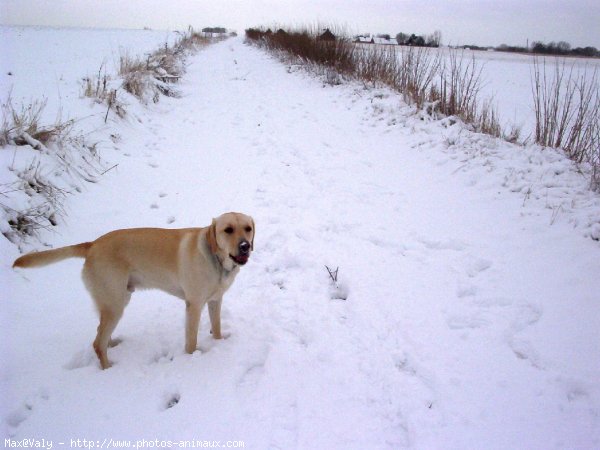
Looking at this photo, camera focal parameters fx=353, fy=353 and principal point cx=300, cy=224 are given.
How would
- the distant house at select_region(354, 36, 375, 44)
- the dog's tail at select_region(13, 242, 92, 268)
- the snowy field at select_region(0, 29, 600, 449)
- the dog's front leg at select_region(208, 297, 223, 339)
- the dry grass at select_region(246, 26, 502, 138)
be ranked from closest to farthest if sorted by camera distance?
the snowy field at select_region(0, 29, 600, 449)
the dog's tail at select_region(13, 242, 92, 268)
the dog's front leg at select_region(208, 297, 223, 339)
the dry grass at select_region(246, 26, 502, 138)
the distant house at select_region(354, 36, 375, 44)

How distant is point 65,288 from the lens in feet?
11.3

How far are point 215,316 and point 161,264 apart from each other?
2.08 ft

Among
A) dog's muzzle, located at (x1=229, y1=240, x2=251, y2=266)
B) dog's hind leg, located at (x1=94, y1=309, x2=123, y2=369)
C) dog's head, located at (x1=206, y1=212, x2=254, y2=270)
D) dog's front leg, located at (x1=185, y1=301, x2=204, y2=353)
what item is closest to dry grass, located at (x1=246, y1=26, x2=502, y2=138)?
dog's head, located at (x1=206, y1=212, x2=254, y2=270)

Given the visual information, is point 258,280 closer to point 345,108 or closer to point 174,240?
point 174,240

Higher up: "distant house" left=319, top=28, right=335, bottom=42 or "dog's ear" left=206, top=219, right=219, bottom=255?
"distant house" left=319, top=28, right=335, bottom=42

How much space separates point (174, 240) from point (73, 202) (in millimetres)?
2784

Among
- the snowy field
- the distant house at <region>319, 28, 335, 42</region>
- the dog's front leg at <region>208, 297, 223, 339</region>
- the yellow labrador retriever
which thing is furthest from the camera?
the distant house at <region>319, 28, 335, 42</region>

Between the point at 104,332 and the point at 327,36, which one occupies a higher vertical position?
the point at 327,36

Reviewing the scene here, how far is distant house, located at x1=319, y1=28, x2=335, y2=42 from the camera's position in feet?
51.6

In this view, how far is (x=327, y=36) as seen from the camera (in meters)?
16.3

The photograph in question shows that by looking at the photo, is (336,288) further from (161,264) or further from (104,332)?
(104,332)

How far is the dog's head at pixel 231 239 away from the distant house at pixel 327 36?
15.1 m

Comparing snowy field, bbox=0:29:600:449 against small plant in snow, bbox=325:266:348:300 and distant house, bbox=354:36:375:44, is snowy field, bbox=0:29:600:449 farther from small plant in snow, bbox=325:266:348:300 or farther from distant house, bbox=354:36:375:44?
distant house, bbox=354:36:375:44

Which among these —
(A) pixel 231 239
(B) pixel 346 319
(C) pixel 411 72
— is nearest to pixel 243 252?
(A) pixel 231 239
